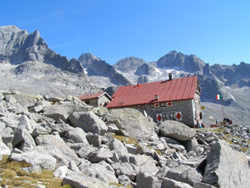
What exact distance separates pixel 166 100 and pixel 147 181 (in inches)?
1287

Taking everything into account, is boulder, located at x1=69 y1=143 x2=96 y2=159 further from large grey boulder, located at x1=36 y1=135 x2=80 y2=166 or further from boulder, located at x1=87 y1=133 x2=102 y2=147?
boulder, located at x1=87 y1=133 x2=102 y2=147

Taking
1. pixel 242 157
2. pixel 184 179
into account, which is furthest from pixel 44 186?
pixel 242 157

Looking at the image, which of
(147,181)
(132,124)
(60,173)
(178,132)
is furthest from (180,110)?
(60,173)

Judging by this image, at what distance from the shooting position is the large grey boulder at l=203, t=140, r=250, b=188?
916 centimetres

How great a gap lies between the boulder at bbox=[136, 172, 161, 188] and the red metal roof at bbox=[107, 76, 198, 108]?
31.5 meters

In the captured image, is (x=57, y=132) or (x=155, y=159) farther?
(x=155, y=159)

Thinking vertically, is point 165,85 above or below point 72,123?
above

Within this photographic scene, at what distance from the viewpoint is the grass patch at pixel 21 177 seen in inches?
284

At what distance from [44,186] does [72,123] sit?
10.6 metres

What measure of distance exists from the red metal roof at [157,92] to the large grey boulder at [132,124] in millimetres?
19785

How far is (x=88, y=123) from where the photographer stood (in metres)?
16.9

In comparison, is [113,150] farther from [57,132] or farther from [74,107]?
[74,107]

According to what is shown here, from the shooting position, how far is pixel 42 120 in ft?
53.0

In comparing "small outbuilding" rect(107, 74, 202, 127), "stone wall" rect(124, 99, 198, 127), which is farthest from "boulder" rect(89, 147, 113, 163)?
"stone wall" rect(124, 99, 198, 127)
